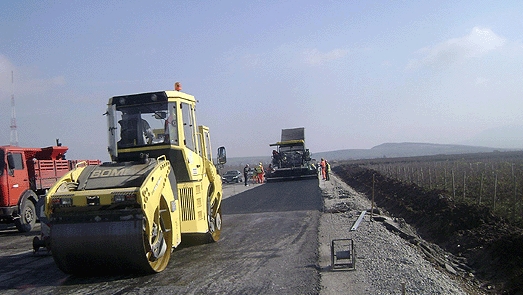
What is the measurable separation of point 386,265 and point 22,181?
490 inches

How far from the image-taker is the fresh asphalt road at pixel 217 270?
7.28 meters

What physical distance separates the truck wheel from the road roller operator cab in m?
7.81

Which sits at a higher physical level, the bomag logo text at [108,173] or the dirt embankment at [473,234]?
the bomag logo text at [108,173]

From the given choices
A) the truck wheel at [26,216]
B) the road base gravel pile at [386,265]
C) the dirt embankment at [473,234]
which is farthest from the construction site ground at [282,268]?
the truck wheel at [26,216]

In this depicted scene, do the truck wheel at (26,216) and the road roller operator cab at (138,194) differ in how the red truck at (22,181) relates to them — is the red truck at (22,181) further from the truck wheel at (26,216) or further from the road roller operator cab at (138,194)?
the road roller operator cab at (138,194)

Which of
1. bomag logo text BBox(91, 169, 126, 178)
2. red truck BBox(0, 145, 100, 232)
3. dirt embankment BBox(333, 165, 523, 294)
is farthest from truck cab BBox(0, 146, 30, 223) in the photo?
dirt embankment BBox(333, 165, 523, 294)

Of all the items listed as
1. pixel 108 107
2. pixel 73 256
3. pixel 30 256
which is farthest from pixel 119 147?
pixel 30 256

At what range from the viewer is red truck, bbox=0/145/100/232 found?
15.4 meters

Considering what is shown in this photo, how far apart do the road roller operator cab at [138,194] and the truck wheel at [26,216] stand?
7807 mm

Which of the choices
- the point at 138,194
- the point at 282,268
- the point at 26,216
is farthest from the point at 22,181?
the point at 282,268

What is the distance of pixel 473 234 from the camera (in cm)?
1270

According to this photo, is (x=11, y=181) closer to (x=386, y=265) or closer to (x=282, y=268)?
(x=282, y=268)

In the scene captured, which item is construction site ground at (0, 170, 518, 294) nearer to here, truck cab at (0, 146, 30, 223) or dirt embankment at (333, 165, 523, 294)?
dirt embankment at (333, 165, 523, 294)

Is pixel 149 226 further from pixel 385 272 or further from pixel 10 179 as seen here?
pixel 10 179
